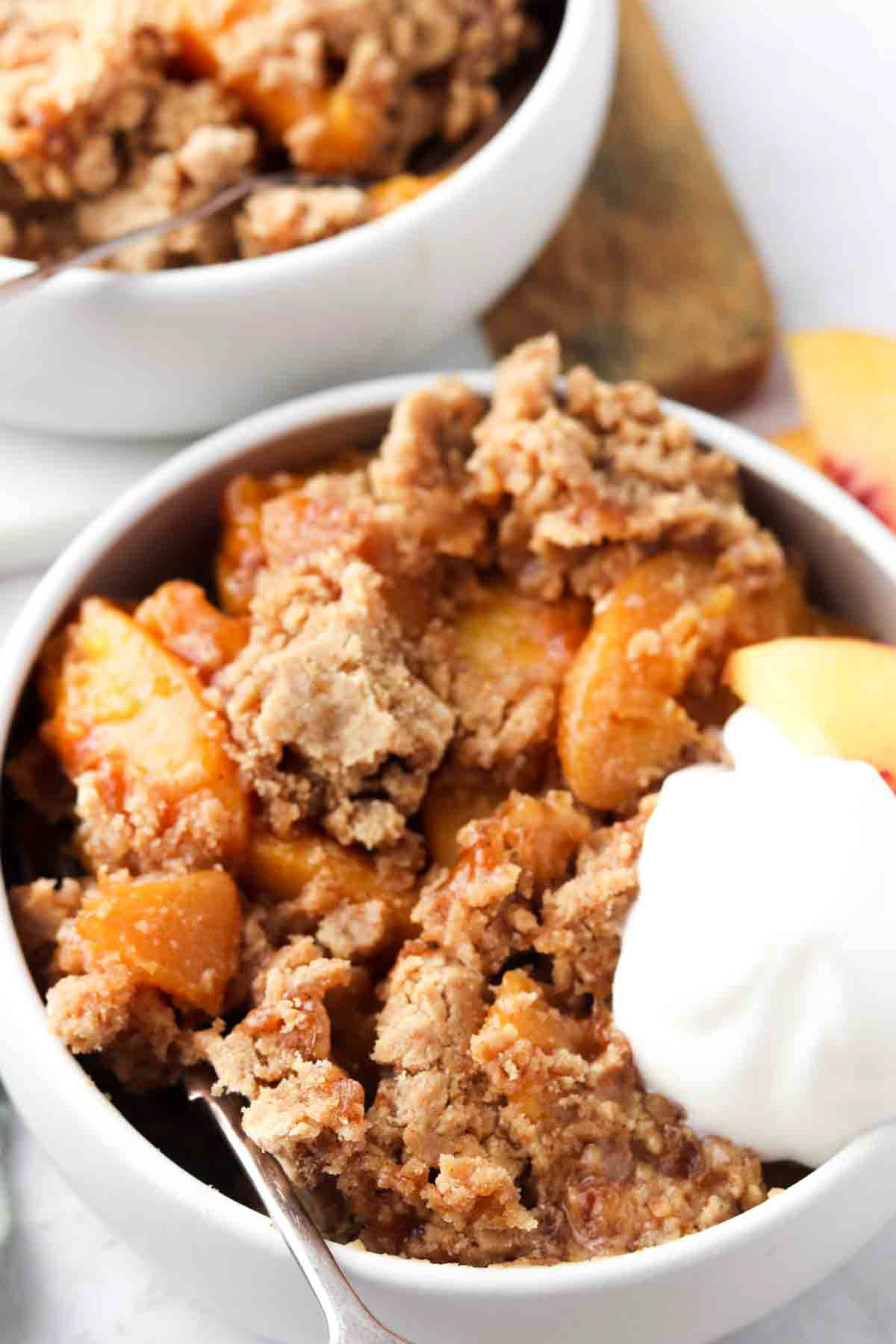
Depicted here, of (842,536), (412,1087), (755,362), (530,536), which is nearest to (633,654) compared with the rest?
(530,536)

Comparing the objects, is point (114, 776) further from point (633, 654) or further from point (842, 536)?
point (842, 536)

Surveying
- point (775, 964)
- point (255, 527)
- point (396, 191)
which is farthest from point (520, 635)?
point (396, 191)

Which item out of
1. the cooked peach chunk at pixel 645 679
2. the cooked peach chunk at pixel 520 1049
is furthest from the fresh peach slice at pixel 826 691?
the cooked peach chunk at pixel 520 1049

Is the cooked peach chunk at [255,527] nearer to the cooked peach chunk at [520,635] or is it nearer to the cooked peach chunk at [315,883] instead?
the cooked peach chunk at [520,635]

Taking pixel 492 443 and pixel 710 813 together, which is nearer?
pixel 710 813

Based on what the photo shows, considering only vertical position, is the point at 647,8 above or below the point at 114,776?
above

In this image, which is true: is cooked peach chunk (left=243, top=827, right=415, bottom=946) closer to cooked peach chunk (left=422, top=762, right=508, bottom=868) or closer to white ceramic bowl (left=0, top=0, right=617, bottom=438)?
cooked peach chunk (left=422, top=762, right=508, bottom=868)

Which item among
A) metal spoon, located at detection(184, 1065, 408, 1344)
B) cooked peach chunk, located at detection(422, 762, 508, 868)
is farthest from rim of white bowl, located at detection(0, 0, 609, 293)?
metal spoon, located at detection(184, 1065, 408, 1344)

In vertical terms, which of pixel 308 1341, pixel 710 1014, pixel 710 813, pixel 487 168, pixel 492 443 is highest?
pixel 487 168
